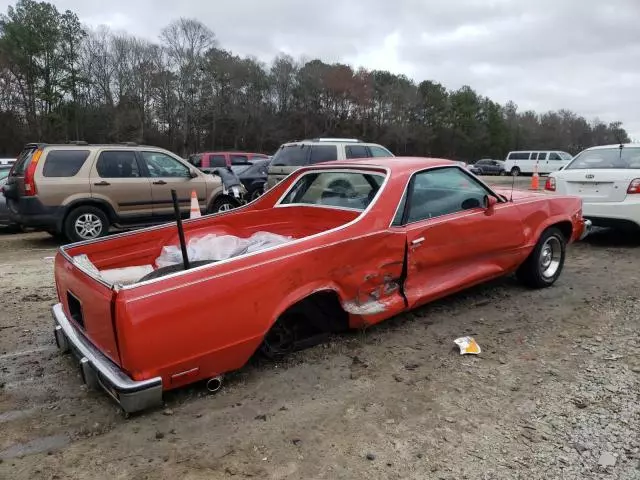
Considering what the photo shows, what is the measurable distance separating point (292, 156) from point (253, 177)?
3.19 m

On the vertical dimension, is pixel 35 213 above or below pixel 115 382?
above

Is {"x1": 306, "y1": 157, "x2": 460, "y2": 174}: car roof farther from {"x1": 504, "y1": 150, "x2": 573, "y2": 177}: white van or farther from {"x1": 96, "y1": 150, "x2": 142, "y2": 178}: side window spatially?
{"x1": 504, "y1": 150, "x2": 573, "y2": 177}: white van

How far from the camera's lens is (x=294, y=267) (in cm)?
327

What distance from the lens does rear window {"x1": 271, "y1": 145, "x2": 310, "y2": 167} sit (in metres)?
10.9

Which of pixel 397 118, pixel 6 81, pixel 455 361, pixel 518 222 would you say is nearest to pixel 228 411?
pixel 455 361

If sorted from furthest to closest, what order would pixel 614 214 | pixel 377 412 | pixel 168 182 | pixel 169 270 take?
1. pixel 168 182
2. pixel 614 214
3. pixel 169 270
4. pixel 377 412

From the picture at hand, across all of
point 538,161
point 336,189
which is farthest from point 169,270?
point 538,161

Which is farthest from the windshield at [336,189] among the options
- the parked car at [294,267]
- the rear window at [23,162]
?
the rear window at [23,162]

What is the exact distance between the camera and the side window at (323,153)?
10641 millimetres

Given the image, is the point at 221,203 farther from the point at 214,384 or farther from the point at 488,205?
the point at 214,384

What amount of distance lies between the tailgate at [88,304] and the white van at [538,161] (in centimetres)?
3421

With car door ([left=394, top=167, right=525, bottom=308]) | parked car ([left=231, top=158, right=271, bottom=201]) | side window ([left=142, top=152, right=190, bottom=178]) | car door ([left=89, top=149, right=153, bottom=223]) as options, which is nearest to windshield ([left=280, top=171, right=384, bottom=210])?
car door ([left=394, top=167, right=525, bottom=308])

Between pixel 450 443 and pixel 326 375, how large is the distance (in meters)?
1.02

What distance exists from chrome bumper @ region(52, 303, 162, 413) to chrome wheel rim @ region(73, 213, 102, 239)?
563cm
